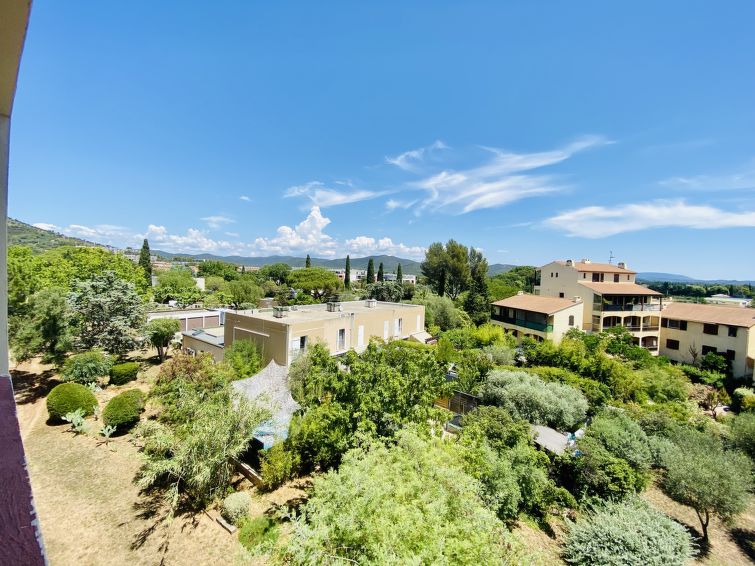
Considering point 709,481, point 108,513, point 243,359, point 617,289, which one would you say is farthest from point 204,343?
point 617,289

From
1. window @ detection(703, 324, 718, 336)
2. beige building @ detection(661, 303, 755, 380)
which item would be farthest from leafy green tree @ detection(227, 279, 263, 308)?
window @ detection(703, 324, 718, 336)

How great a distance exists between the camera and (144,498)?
11844 mm

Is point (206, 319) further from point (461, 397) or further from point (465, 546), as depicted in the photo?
point (465, 546)

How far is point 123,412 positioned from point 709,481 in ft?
78.6

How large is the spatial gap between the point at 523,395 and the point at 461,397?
133 inches

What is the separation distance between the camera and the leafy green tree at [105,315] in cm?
2203

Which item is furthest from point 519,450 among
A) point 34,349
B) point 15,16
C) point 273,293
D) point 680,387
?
point 273,293

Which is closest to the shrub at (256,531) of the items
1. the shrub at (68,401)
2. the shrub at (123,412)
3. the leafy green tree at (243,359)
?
the leafy green tree at (243,359)

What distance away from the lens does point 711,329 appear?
93.0ft

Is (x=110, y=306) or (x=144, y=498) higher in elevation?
(x=110, y=306)

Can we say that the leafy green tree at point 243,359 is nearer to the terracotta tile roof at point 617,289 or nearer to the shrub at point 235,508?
the shrub at point 235,508

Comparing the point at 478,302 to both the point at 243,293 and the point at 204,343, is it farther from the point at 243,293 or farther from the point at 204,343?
the point at 243,293

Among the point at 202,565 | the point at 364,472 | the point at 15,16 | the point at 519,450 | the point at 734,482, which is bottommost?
the point at 202,565

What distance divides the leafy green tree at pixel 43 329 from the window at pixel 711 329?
46.0 metres
